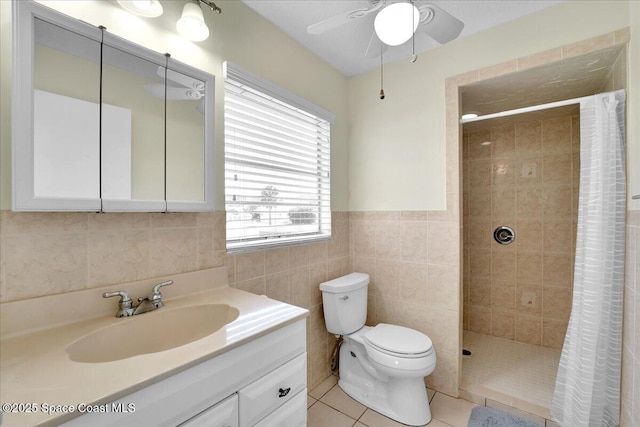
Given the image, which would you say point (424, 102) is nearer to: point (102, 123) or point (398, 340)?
point (398, 340)

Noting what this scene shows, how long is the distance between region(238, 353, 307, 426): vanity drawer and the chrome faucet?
0.50 meters

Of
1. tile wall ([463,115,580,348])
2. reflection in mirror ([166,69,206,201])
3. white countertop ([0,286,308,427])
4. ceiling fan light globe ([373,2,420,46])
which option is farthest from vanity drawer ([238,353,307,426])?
tile wall ([463,115,580,348])

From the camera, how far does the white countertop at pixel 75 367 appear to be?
1.82 feet

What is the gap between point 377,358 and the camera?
5.51 ft

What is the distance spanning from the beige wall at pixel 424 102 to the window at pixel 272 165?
37 centimetres

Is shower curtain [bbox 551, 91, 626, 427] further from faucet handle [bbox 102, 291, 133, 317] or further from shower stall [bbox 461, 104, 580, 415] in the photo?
faucet handle [bbox 102, 291, 133, 317]

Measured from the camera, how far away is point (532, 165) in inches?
99.7

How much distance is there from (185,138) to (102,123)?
0.99 feet

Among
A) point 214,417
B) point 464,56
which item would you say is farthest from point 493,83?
point 214,417

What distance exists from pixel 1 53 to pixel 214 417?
1.27 metres

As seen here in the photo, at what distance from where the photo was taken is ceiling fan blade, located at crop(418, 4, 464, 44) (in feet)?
3.63

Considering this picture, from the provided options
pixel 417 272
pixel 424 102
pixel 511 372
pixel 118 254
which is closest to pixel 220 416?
pixel 118 254

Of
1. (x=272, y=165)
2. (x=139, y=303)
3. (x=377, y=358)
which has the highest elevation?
(x=272, y=165)

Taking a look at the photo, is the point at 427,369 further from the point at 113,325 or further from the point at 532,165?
the point at 532,165
